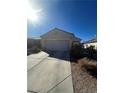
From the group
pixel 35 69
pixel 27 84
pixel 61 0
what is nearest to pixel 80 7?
pixel 61 0

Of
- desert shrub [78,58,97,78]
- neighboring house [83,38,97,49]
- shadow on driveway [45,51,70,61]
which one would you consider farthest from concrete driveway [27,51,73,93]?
neighboring house [83,38,97,49]

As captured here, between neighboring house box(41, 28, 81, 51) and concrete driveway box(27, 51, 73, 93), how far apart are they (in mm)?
135

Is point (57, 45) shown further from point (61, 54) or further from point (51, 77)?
point (51, 77)

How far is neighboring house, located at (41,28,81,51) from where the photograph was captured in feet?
6.32

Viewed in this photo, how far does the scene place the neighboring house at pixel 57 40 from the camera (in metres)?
1.93

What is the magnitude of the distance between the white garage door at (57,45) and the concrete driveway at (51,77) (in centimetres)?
12

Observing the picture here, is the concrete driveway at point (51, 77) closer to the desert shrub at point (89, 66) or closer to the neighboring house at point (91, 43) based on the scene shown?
the desert shrub at point (89, 66)

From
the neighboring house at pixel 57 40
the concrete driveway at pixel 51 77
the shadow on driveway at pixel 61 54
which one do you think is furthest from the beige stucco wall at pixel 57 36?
the concrete driveway at pixel 51 77

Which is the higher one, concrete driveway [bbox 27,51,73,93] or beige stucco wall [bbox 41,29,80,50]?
beige stucco wall [bbox 41,29,80,50]

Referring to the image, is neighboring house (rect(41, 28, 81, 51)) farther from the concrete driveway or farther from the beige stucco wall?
the concrete driveway

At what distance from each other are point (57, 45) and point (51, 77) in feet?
1.27
